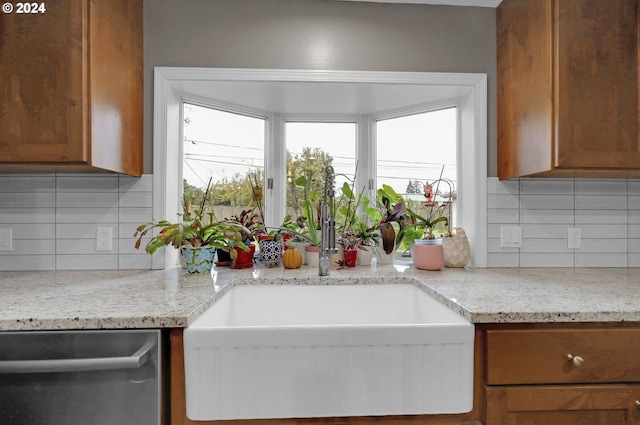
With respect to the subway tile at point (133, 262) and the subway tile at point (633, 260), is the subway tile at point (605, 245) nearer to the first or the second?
the subway tile at point (633, 260)

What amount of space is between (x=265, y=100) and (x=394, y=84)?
68 centimetres

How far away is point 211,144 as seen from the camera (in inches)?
77.5

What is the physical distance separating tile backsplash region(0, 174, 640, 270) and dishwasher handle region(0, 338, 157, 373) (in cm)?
77

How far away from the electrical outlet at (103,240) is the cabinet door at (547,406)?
1632mm

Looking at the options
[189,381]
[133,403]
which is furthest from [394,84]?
[133,403]

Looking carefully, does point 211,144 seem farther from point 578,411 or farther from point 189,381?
point 578,411

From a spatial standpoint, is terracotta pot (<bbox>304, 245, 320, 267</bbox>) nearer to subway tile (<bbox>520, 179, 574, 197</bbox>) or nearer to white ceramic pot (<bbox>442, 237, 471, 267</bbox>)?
white ceramic pot (<bbox>442, 237, 471, 267</bbox>)

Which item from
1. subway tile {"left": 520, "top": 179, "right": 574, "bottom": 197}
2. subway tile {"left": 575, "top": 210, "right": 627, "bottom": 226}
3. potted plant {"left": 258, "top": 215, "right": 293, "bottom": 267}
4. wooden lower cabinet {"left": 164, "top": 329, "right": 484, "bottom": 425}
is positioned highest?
subway tile {"left": 520, "top": 179, "right": 574, "bottom": 197}

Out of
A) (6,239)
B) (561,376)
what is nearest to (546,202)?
(561,376)

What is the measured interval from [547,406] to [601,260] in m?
1.15

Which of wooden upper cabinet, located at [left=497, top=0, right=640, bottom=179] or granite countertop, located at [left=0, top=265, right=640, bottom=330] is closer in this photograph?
granite countertop, located at [left=0, top=265, right=640, bottom=330]

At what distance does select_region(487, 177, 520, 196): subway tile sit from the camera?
1741mm

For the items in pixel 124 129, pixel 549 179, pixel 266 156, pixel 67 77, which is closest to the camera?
pixel 67 77

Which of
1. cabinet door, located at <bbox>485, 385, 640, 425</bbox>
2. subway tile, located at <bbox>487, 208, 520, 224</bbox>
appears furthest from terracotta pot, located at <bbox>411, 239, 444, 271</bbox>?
cabinet door, located at <bbox>485, 385, 640, 425</bbox>
